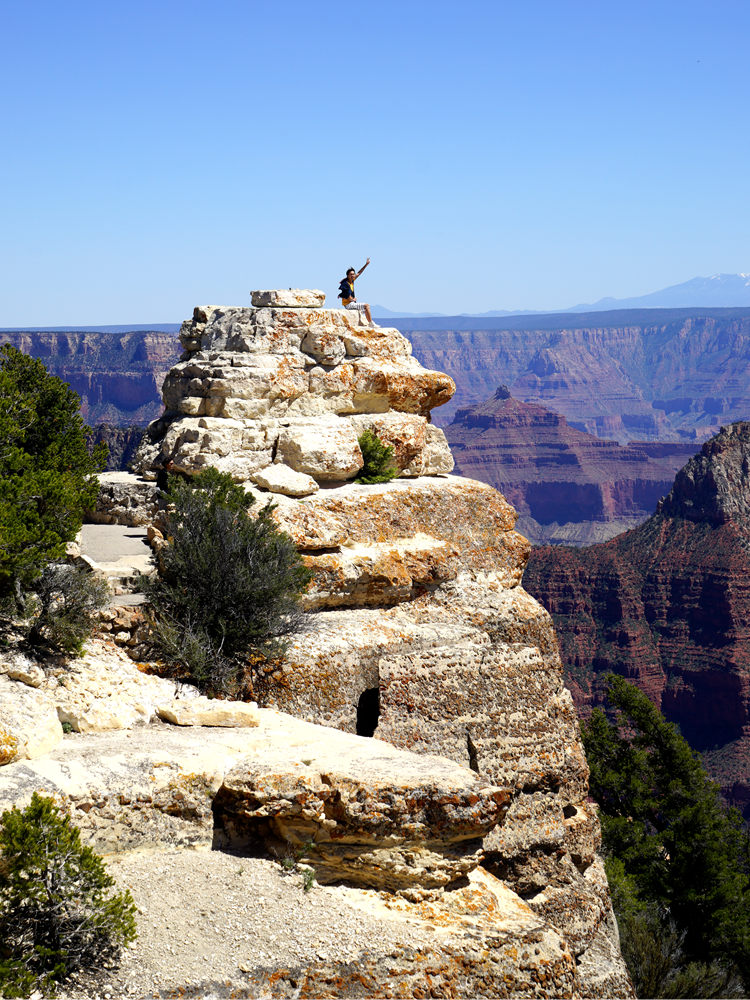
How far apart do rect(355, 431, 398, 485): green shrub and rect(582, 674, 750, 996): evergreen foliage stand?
33.9 feet

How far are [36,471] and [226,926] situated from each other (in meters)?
7.47

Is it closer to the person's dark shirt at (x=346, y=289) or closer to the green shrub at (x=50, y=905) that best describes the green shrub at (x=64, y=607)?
the green shrub at (x=50, y=905)

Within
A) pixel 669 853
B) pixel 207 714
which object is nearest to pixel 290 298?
pixel 207 714

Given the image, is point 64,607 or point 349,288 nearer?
point 64,607

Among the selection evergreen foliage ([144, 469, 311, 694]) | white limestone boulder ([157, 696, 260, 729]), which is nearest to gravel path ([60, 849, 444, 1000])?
white limestone boulder ([157, 696, 260, 729])

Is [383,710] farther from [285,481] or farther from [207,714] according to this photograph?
[285,481]

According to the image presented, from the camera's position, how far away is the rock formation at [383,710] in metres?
10.3

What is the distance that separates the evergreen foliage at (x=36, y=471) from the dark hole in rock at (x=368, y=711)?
4769mm

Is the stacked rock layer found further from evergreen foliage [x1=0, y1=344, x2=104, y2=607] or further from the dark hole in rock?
evergreen foliage [x1=0, y1=344, x2=104, y2=607]

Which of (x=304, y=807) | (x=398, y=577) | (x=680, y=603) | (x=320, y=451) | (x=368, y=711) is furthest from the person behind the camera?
(x=680, y=603)

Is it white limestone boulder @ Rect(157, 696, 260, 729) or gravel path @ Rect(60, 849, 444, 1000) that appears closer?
gravel path @ Rect(60, 849, 444, 1000)

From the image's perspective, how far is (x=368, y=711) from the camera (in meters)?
14.5

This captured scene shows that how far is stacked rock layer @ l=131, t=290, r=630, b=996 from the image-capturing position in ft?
47.1

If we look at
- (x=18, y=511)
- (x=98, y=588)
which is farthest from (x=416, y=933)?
(x=18, y=511)
